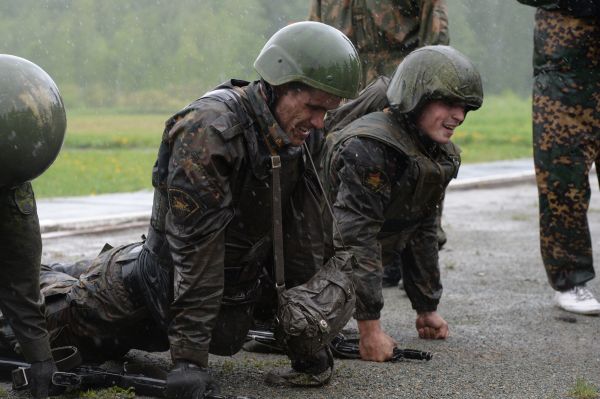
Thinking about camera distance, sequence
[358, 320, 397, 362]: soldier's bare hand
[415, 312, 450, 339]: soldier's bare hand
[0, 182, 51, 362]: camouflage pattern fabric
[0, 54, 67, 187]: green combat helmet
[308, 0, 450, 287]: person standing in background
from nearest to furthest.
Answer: [0, 54, 67, 187]: green combat helmet < [0, 182, 51, 362]: camouflage pattern fabric < [358, 320, 397, 362]: soldier's bare hand < [415, 312, 450, 339]: soldier's bare hand < [308, 0, 450, 287]: person standing in background

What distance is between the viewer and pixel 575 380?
491cm

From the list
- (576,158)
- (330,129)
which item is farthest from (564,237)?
(330,129)

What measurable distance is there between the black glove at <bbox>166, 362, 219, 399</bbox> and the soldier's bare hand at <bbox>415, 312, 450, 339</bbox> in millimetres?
1797

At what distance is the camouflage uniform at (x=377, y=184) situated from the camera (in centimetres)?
516

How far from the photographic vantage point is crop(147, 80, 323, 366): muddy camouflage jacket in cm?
418

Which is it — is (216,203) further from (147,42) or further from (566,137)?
(147,42)

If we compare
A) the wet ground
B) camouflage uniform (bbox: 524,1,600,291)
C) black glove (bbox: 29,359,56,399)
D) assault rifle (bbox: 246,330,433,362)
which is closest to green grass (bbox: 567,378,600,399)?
the wet ground

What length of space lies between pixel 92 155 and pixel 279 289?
1519 cm

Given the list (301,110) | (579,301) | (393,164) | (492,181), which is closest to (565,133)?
(579,301)

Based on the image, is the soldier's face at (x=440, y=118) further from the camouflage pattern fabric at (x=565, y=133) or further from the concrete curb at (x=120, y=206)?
the concrete curb at (x=120, y=206)

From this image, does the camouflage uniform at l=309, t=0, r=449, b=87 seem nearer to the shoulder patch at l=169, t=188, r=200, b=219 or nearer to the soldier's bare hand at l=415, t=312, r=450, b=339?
the soldier's bare hand at l=415, t=312, r=450, b=339

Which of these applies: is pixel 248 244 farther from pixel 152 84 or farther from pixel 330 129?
pixel 152 84

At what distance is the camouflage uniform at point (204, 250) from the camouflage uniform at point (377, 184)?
0.40 meters

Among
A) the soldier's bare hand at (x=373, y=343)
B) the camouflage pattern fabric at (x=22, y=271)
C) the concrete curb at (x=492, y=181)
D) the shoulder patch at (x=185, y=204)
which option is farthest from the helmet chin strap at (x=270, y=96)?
the concrete curb at (x=492, y=181)
